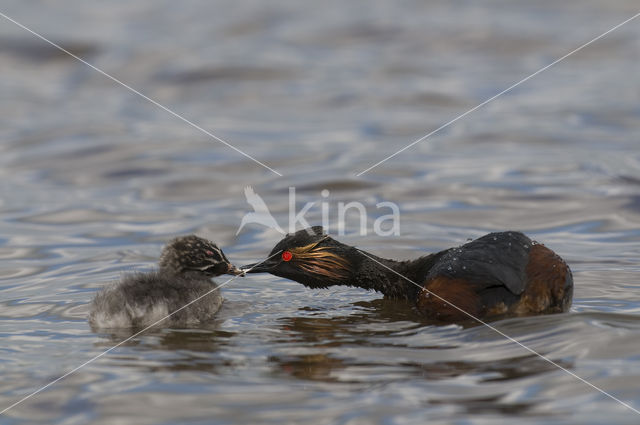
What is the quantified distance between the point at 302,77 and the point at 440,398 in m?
11.1

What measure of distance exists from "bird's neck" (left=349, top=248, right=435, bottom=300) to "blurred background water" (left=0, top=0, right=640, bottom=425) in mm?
156

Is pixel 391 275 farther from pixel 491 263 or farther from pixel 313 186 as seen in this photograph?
pixel 313 186

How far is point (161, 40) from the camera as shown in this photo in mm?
17828

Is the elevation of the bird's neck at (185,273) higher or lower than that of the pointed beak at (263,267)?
lower

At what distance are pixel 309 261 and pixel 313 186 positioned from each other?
376 centimetres

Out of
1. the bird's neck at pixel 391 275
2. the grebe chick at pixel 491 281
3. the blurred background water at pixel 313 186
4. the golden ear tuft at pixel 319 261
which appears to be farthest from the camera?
the golden ear tuft at pixel 319 261

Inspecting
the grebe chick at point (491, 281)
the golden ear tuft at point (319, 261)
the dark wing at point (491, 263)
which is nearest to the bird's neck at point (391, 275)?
the grebe chick at point (491, 281)

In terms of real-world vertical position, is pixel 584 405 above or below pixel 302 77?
below

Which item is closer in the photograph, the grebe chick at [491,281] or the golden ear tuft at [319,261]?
the grebe chick at [491,281]

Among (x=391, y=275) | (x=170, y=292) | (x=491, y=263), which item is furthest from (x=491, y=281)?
(x=170, y=292)

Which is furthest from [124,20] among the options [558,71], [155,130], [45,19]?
[558,71]

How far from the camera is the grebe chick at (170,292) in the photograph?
6590 millimetres

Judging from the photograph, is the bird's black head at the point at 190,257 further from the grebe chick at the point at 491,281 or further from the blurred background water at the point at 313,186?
the grebe chick at the point at 491,281

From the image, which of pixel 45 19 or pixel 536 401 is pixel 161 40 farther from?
pixel 536 401
